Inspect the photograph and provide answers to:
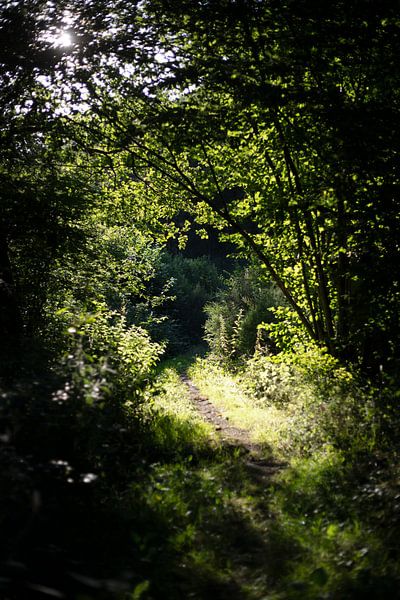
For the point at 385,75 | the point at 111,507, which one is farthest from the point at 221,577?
the point at 385,75

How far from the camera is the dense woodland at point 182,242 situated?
11.1 ft

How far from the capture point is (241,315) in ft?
57.7

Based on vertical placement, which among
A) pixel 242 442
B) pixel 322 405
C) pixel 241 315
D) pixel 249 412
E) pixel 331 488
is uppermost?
pixel 241 315

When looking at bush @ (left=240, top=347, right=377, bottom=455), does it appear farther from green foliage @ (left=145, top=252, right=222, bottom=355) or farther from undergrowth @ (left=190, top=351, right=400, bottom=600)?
green foliage @ (left=145, top=252, right=222, bottom=355)

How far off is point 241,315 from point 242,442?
10.9 meters

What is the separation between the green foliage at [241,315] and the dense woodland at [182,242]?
5553mm

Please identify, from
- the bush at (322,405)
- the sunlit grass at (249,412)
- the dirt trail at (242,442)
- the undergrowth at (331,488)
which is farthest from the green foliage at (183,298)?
the undergrowth at (331,488)

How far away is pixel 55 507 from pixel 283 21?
22.0 feet

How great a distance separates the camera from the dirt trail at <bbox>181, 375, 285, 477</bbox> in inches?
226

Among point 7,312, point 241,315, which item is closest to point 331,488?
point 7,312

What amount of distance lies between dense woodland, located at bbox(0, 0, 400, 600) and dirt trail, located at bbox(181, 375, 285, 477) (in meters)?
0.12

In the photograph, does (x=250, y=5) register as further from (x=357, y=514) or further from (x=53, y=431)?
(x=357, y=514)

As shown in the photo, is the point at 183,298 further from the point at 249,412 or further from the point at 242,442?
the point at 242,442

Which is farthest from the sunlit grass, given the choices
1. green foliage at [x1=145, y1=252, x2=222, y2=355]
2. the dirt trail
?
green foliage at [x1=145, y1=252, x2=222, y2=355]
